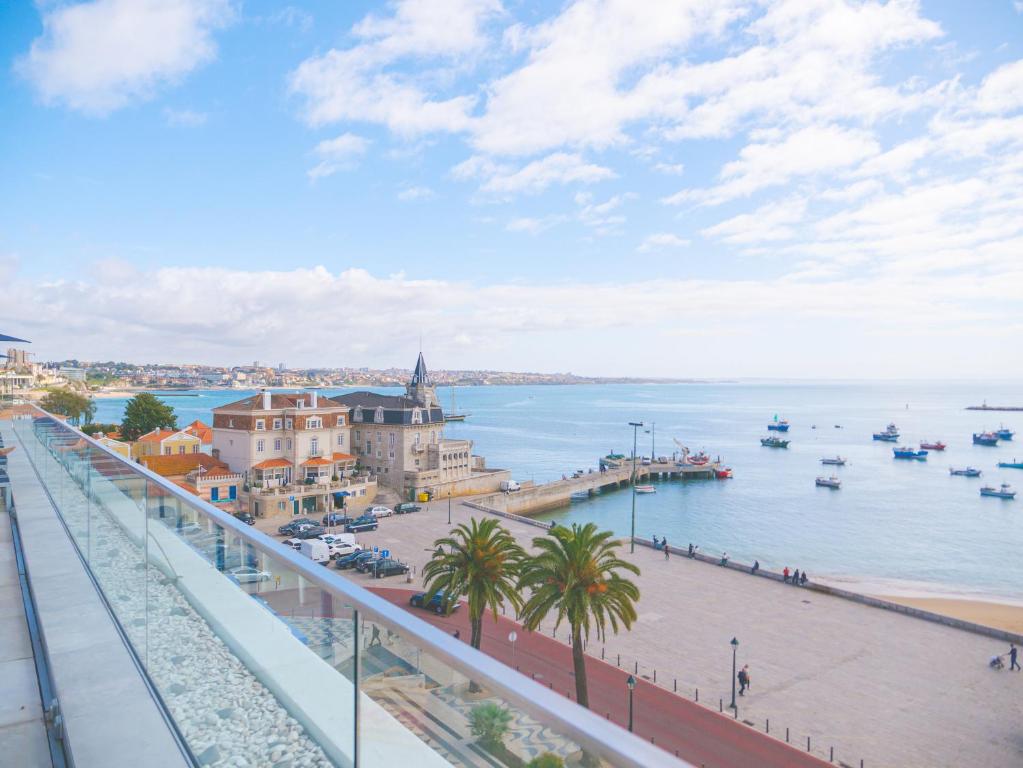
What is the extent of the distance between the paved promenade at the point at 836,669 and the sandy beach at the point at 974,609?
21.3 feet

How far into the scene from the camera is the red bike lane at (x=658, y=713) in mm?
13289

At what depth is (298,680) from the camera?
2.40 m

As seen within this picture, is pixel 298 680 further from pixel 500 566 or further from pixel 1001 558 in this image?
pixel 1001 558

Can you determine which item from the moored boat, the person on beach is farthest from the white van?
the moored boat

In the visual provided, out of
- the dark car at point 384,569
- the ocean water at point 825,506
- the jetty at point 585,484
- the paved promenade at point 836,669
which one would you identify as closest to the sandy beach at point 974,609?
the ocean water at point 825,506

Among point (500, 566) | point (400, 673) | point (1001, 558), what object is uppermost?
point (400, 673)

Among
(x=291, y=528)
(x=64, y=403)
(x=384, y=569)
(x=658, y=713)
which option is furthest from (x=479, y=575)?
(x=64, y=403)

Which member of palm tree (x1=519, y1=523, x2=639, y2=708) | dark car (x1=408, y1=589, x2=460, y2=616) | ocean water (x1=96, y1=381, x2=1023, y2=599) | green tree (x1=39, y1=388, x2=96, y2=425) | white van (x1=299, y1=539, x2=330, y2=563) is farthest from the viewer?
green tree (x1=39, y1=388, x2=96, y2=425)

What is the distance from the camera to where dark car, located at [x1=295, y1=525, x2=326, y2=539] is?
30797 mm

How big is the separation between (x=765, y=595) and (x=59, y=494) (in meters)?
24.0

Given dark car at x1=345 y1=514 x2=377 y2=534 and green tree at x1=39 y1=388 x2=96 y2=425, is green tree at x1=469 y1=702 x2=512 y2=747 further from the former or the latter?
green tree at x1=39 y1=388 x2=96 y2=425

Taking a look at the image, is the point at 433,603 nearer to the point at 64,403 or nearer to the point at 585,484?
the point at 585,484

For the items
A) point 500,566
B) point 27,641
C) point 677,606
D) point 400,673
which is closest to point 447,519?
point 677,606

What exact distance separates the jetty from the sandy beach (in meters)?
25.2
